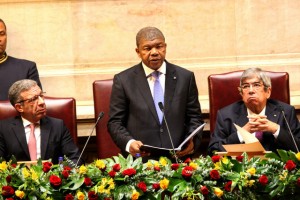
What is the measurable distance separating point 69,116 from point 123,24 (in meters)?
1.16

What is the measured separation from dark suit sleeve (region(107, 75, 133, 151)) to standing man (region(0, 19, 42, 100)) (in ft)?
2.55

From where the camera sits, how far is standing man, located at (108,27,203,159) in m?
4.87

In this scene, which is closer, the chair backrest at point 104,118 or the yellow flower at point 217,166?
the yellow flower at point 217,166

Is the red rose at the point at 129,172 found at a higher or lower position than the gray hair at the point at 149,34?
lower

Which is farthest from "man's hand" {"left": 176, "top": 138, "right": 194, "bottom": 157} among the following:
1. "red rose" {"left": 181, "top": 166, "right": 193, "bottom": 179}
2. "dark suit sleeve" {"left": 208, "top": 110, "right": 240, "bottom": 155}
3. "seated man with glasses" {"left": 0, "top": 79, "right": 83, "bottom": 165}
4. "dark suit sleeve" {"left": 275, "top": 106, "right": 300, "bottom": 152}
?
"red rose" {"left": 181, "top": 166, "right": 193, "bottom": 179}

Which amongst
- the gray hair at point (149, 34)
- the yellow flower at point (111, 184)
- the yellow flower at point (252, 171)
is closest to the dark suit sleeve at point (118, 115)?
the gray hair at point (149, 34)

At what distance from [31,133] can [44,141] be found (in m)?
0.12

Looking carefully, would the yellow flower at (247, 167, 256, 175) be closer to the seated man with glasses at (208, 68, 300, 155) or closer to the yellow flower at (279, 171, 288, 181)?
the yellow flower at (279, 171, 288, 181)

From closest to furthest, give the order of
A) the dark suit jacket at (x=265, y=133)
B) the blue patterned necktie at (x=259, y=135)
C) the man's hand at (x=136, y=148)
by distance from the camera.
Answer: the man's hand at (x=136, y=148) → the dark suit jacket at (x=265, y=133) → the blue patterned necktie at (x=259, y=135)

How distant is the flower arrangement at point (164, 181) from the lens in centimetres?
340

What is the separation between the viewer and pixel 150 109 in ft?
16.1

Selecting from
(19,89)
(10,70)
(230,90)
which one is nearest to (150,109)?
(230,90)

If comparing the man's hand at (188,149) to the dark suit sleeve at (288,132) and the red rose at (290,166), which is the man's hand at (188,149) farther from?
the red rose at (290,166)

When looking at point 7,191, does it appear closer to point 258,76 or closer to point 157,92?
point 157,92
